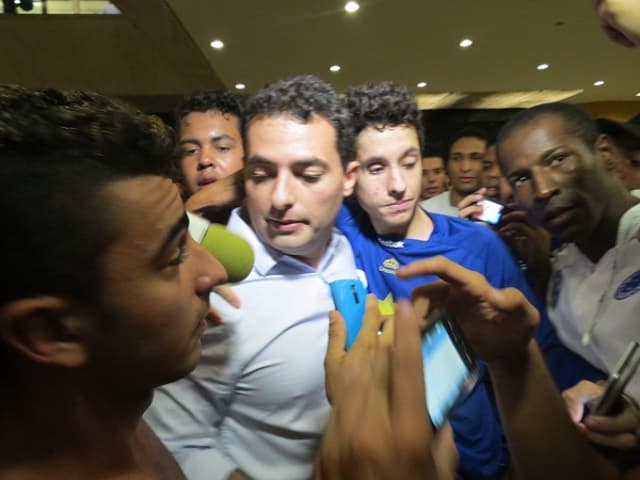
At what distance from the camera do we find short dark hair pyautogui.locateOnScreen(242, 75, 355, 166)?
32.6 inches

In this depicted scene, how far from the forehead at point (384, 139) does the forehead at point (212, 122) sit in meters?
0.38

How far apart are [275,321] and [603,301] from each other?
646mm

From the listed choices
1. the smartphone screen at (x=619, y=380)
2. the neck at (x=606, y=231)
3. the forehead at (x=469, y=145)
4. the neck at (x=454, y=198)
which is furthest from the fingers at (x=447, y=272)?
the forehead at (x=469, y=145)

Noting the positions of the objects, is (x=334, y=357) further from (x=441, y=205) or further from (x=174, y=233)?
(x=441, y=205)

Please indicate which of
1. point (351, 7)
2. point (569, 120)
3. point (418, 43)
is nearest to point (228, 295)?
point (569, 120)

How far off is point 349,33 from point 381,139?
303 centimetres

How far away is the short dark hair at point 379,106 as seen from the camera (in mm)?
1019

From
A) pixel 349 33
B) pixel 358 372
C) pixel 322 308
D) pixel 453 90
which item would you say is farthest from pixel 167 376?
pixel 453 90

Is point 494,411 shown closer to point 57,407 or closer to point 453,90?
point 57,407

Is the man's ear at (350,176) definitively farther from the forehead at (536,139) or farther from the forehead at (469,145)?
the forehead at (469,145)

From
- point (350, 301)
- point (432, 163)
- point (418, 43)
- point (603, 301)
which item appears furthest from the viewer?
point (418, 43)

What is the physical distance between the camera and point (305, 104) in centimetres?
83

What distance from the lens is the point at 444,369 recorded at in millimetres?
565

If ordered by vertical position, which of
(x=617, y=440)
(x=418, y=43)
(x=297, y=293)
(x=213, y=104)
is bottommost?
(x=617, y=440)
